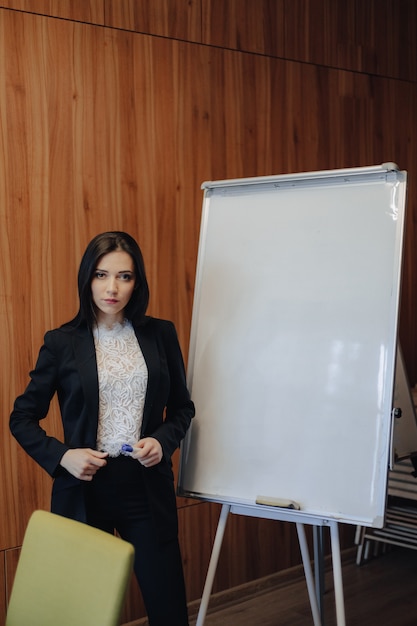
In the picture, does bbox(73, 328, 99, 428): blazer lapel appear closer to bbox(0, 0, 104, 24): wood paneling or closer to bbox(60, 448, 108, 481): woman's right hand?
bbox(60, 448, 108, 481): woman's right hand

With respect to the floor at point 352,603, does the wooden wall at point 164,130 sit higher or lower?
higher

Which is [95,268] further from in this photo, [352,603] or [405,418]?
[352,603]

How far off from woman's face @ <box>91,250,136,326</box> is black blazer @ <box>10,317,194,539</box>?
0.10 metres

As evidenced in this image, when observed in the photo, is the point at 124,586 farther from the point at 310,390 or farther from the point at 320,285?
the point at 320,285

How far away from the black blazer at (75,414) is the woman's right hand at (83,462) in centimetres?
4

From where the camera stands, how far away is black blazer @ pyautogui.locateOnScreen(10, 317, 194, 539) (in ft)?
6.85

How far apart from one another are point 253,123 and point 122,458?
6.34 ft

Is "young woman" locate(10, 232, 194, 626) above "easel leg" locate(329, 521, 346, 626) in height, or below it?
above

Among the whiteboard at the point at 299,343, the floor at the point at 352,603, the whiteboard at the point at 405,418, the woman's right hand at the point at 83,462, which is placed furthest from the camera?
the floor at the point at 352,603

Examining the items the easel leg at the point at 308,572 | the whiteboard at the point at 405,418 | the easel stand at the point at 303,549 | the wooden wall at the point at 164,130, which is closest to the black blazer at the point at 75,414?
the easel stand at the point at 303,549

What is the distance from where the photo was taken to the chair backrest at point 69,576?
4.55ft

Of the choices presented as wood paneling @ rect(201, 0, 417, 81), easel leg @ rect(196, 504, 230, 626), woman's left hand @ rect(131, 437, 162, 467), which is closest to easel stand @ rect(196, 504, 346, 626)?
easel leg @ rect(196, 504, 230, 626)

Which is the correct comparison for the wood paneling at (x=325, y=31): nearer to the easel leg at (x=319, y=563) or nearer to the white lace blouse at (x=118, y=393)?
the white lace blouse at (x=118, y=393)

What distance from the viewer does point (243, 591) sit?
350 centimetres
